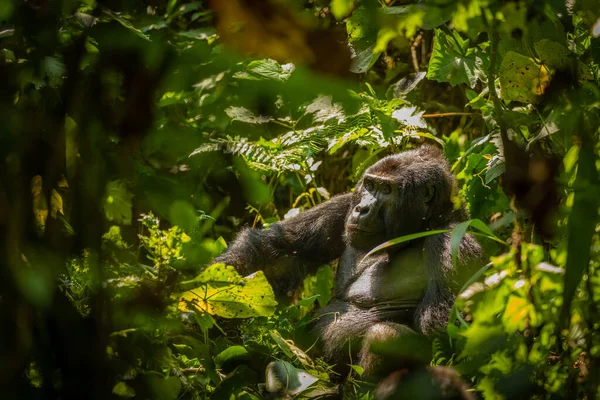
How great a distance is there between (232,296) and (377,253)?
4.99 feet

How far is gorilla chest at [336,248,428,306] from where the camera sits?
10.6 ft

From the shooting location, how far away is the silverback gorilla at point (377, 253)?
120 inches

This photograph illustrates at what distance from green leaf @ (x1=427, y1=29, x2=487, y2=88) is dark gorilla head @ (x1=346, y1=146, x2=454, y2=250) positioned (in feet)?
1.42

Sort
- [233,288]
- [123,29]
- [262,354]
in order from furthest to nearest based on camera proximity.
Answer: [262,354] < [233,288] < [123,29]

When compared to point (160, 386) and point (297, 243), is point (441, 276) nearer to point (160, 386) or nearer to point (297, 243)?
point (297, 243)

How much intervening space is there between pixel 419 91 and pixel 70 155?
11.8 feet

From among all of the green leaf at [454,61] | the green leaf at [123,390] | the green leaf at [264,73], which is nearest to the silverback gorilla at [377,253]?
the green leaf at [454,61]

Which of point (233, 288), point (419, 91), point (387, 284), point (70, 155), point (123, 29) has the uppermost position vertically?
point (123, 29)

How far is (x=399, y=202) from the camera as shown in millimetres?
3312

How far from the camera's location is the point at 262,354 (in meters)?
2.62

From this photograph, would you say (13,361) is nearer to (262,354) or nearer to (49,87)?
(49,87)

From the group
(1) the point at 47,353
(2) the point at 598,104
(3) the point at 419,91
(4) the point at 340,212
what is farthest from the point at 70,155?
(3) the point at 419,91

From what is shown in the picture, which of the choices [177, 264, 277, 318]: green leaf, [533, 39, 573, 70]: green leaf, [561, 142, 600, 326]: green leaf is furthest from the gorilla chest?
Result: [561, 142, 600, 326]: green leaf

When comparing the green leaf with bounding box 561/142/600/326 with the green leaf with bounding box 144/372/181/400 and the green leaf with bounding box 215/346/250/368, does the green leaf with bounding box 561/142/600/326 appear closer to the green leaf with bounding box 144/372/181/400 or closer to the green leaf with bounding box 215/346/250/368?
the green leaf with bounding box 144/372/181/400
